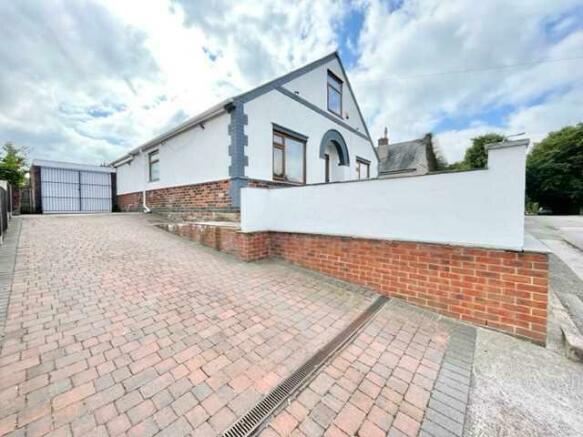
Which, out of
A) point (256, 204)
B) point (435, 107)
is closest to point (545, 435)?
point (256, 204)

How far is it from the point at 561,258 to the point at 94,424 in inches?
369

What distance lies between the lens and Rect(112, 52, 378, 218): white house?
6.70 m

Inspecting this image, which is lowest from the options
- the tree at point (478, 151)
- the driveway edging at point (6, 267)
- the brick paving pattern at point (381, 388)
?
the brick paving pattern at point (381, 388)

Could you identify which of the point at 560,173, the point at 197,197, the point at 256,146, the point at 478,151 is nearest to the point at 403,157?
the point at 478,151

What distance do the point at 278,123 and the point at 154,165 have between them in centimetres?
643

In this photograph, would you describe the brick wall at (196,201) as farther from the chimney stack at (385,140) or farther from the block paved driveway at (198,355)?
the chimney stack at (385,140)

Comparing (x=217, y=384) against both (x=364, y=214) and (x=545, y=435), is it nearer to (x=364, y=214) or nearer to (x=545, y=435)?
(x=545, y=435)

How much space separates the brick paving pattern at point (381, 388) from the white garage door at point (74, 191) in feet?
57.6

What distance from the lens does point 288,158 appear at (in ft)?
26.8

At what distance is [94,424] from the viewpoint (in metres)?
1.49

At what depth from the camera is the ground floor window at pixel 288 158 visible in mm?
7727

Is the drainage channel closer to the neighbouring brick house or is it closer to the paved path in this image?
the paved path

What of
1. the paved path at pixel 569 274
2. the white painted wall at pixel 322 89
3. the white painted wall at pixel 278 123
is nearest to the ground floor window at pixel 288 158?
the white painted wall at pixel 278 123


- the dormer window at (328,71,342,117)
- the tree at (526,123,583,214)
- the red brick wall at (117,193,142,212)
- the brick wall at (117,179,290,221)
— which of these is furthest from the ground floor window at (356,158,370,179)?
the tree at (526,123,583,214)
